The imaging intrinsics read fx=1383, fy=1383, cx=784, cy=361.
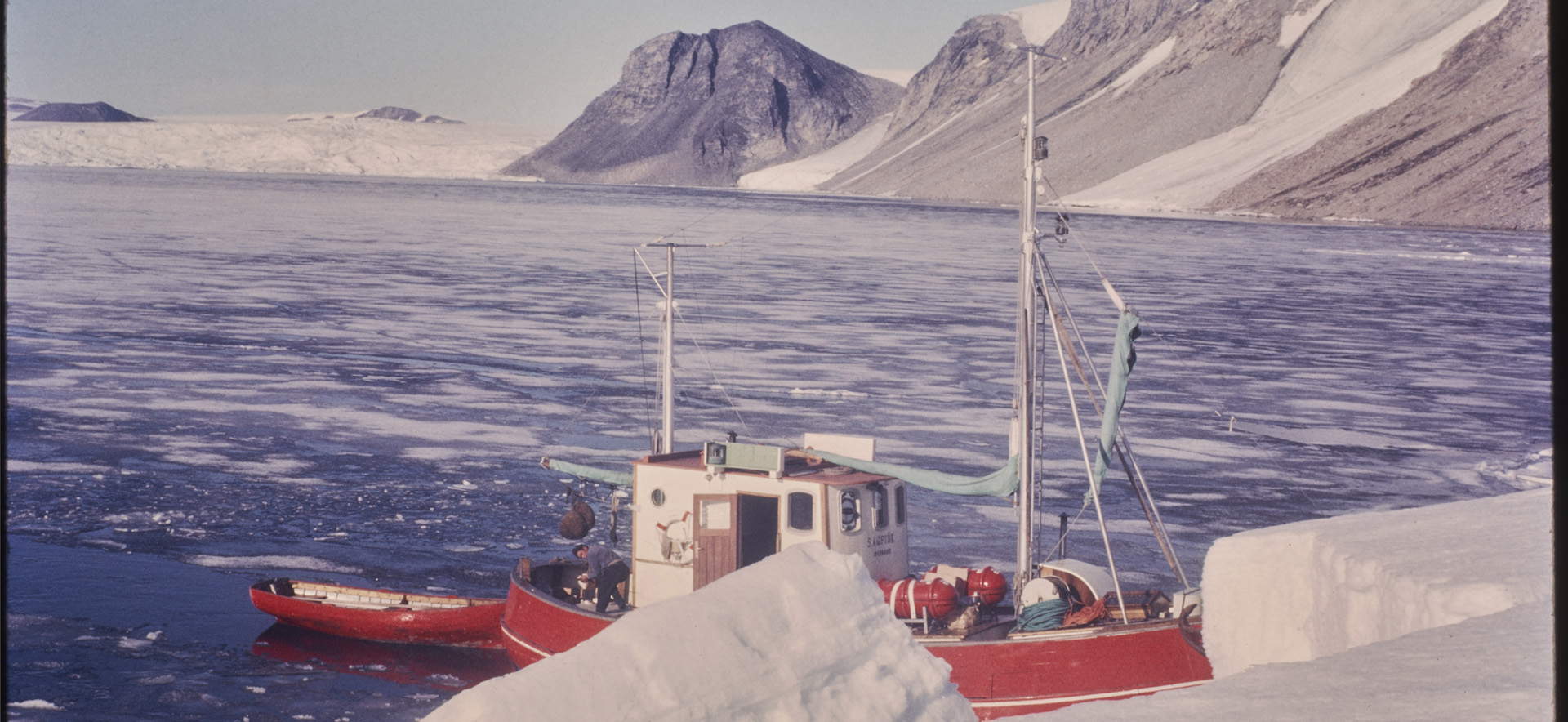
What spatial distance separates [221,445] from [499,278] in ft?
125

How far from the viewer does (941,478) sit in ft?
64.3

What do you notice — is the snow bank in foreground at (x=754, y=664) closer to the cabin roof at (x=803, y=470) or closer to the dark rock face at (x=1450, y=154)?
the cabin roof at (x=803, y=470)

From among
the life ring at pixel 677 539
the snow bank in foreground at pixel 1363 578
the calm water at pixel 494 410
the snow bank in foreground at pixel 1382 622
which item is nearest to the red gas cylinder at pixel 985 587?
the calm water at pixel 494 410

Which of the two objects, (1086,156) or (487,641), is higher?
(1086,156)

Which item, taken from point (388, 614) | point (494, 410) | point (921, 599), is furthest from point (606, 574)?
point (494, 410)

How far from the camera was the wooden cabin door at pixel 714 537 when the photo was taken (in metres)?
18.6

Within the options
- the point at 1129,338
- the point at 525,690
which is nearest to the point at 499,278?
the point at 1129,338

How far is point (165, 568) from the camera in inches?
863

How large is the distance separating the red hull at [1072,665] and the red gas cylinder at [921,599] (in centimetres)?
77

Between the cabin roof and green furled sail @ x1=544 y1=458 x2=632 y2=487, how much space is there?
2.08 meters

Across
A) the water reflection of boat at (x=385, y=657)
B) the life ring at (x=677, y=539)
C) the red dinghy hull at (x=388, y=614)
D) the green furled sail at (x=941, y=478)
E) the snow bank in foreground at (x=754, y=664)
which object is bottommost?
the water reflection of boat at (x=385, y=657)

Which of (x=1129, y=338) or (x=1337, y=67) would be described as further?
(x=1337, y=67)

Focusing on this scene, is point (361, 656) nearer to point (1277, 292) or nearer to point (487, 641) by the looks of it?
point (487, 641)

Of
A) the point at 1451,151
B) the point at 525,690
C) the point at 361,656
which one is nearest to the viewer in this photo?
the point at 525,690
